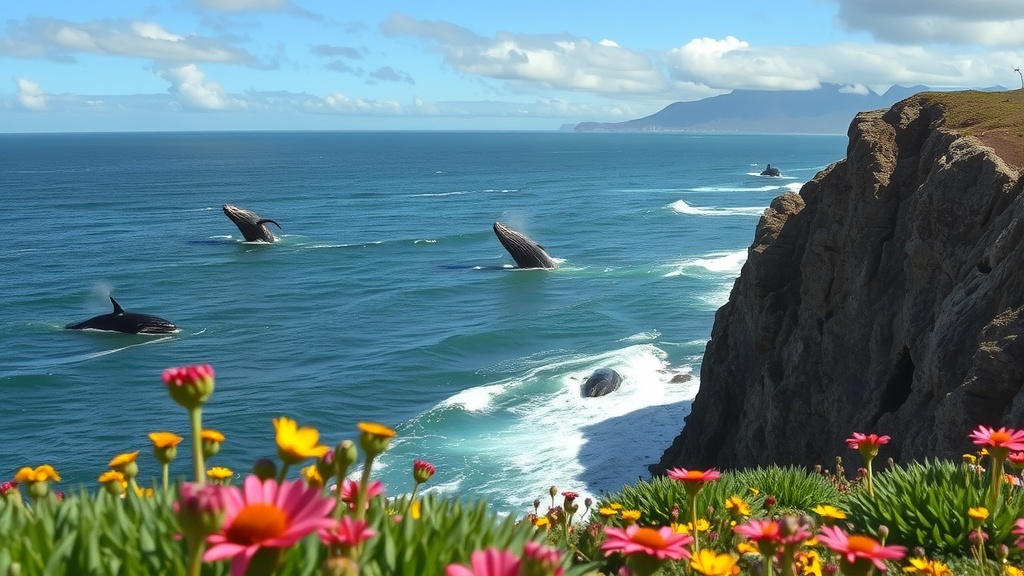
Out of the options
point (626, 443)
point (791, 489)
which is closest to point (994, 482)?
point (791, 489)

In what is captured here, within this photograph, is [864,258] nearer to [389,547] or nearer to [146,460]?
[389,547]

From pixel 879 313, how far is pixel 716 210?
70.3m

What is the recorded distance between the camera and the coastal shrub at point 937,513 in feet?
19.4

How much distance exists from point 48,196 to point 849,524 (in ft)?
380

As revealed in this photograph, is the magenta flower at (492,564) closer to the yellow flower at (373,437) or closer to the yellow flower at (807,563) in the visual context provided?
the yellow flower at (373,437)

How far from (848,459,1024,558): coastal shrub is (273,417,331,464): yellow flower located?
408 centimetres

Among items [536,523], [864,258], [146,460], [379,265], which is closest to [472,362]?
[146,460]

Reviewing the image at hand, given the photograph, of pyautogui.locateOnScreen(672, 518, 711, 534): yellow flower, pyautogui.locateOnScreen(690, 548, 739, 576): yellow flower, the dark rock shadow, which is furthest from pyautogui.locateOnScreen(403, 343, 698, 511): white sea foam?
pyautogui.locateOnScreen(690, 548, 739, 576): yellow flower

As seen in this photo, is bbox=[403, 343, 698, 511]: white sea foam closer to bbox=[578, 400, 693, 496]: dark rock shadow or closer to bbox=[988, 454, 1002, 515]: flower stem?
bbox=[578, 400, 693, 496]: dark rock shadow

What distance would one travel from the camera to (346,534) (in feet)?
9.15

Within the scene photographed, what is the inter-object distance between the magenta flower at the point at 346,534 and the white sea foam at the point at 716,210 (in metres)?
81.0

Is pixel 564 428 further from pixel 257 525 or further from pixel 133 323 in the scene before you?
pixel 257 525

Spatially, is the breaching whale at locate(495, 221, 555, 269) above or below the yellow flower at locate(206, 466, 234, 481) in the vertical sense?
below

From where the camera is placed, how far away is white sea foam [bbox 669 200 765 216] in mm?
82812
